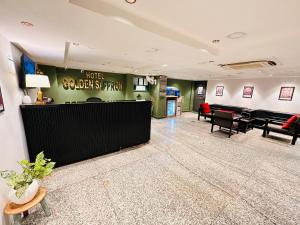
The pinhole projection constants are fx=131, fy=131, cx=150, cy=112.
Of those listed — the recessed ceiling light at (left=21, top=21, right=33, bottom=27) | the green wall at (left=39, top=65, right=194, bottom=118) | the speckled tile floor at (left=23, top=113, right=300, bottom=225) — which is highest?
the recessed ceiling light at (left=21, top=21, right=33, bottom=27)

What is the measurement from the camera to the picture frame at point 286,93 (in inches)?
Result: 236

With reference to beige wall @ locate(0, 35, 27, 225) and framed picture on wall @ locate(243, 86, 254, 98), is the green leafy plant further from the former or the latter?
framed picture on wall @ locate(243, 86, 254, 98)

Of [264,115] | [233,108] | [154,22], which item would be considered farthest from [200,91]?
[154,22]

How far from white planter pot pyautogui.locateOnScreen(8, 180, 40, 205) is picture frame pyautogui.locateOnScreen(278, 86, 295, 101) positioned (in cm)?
912

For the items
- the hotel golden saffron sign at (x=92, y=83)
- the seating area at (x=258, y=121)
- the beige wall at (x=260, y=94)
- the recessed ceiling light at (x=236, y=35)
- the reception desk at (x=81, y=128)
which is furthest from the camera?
the beige wall at (x=260, y=94)

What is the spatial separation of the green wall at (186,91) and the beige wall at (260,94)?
1.79 metres

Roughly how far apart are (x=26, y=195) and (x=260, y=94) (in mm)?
9249

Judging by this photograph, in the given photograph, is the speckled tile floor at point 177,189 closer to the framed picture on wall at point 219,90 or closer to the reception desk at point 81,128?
the reception desk at point 81,128

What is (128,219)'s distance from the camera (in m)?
1.64

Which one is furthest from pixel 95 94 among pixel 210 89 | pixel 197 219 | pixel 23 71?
pixel 210 89

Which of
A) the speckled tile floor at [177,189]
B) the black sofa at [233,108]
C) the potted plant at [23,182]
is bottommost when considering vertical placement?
the speckled tile floor at [177,189]

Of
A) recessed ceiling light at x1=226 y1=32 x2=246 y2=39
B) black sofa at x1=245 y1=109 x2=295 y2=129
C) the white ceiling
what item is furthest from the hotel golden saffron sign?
black sofa at x1=245 y1=109 x2=295 y2=129

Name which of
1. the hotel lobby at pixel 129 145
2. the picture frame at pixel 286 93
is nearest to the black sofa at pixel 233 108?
the picture frame at pixel 286 93

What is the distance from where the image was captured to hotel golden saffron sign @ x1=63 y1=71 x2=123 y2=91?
5866 millimetres
